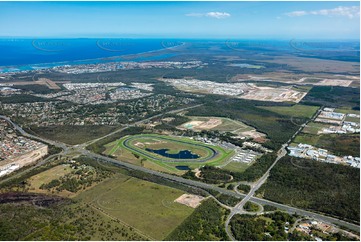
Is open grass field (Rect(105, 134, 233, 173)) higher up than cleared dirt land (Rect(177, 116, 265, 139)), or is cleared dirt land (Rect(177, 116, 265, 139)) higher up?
cleared dirt land (Rect(177, 116, 265, 139))

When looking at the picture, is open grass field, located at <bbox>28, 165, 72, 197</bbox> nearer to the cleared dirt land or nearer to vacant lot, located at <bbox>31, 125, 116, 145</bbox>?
vacant lot, located at <bbox>31, 125, 116, 145</bbox>

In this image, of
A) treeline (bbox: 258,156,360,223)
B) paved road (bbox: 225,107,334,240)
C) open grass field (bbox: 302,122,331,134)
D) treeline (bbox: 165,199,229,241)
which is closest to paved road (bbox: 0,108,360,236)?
paved road (bbox: 225,107,334,240)

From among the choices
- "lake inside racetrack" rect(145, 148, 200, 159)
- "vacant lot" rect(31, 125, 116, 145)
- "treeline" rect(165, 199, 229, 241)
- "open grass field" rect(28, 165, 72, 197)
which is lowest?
"treeline" rect(165, 199, 229, 241)

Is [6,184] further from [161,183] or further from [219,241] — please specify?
[219,241]

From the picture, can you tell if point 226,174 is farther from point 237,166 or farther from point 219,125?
point 219,125

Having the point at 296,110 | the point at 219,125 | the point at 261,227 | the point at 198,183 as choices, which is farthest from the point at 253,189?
the point at 296,110

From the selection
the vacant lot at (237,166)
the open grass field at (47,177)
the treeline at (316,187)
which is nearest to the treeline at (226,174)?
the vacant lot at (237,166)

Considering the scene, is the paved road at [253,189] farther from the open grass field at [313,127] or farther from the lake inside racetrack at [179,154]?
the lake inside racetrack at [179,154]
